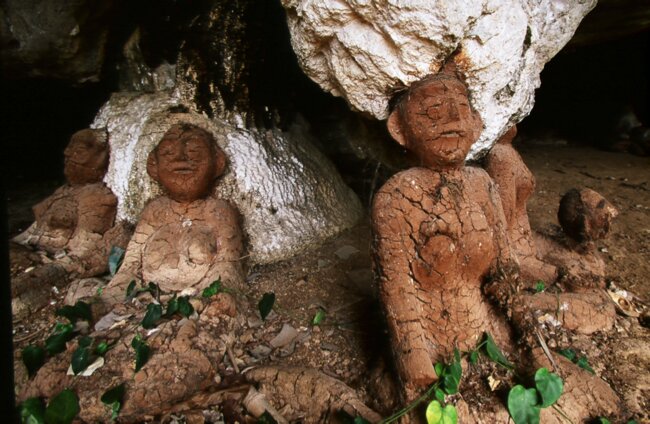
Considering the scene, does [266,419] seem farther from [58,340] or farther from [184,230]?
[184,230]

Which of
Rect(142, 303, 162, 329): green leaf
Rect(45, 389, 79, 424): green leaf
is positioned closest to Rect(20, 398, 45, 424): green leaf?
Rect(45, 389, 79, 424): green leaf

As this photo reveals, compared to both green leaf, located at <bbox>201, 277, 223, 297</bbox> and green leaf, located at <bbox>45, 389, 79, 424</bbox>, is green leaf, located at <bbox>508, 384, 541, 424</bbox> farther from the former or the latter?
green leaf, located at <bbox>45, 389, 79, 424</bbox>

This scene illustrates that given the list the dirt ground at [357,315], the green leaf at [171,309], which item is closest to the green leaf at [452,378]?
the dirt ground at [357,315]

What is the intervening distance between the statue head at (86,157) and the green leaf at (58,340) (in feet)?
5.11

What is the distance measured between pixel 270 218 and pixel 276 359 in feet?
3.98

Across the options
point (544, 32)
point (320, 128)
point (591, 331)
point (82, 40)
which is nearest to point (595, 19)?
point (544, 32)

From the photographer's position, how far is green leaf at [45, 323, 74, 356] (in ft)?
6.90

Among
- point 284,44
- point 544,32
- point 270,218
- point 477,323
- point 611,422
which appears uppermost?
point 284,44

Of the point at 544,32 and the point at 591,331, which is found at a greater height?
the point at 544,32

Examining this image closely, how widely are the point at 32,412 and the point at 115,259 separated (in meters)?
1.37

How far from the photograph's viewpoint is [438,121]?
1.74 meters

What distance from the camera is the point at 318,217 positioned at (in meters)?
3.38

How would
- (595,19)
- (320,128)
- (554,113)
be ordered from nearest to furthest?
(595,19)
(320,128)
(554,113)

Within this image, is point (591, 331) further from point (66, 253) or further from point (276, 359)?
point (66, 253)
